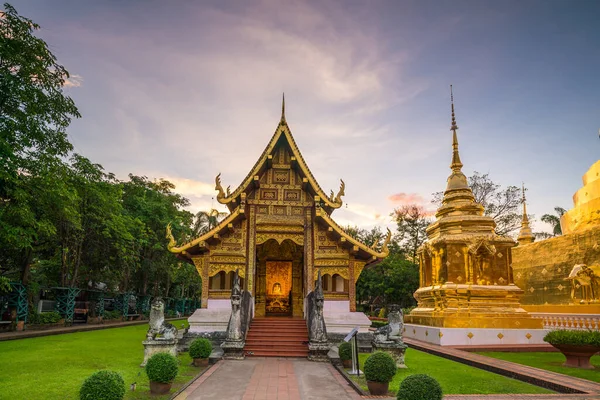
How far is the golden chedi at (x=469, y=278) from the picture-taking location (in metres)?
14.6

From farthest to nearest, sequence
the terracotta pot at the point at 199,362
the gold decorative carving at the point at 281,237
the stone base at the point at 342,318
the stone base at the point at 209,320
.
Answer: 1. the gold decorative carving at the point at 281,237
2. the stone base at the point at 342,318
3. the stone base at the point at 209,320
4. the terracotta pot at the point at 199,362

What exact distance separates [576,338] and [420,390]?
267 inches

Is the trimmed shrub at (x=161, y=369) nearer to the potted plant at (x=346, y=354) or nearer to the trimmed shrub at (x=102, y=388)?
the trimmed shrub at (x=102, y=388)

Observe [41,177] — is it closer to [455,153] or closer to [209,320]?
[209,320]

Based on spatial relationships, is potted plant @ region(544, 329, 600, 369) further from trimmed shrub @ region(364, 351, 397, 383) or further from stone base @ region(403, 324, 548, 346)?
trimmed shrub @ region(364, 351, 397, 383)

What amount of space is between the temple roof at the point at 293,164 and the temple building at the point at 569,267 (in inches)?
341

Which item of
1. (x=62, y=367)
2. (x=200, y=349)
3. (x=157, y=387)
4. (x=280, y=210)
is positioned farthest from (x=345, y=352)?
(x=62, y=367)

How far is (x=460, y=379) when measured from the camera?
8578 mm

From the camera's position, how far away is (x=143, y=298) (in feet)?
118

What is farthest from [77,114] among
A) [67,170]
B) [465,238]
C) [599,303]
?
[599,303]

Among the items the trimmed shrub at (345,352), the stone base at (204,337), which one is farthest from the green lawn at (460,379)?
the stone base at (204,337)

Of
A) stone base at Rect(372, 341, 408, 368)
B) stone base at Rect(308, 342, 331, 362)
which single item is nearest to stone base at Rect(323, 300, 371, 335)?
stone base at Rect(308, 342, 331, 362)

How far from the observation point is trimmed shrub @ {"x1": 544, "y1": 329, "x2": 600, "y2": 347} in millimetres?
9555

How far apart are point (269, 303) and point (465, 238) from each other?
28.5 ft
